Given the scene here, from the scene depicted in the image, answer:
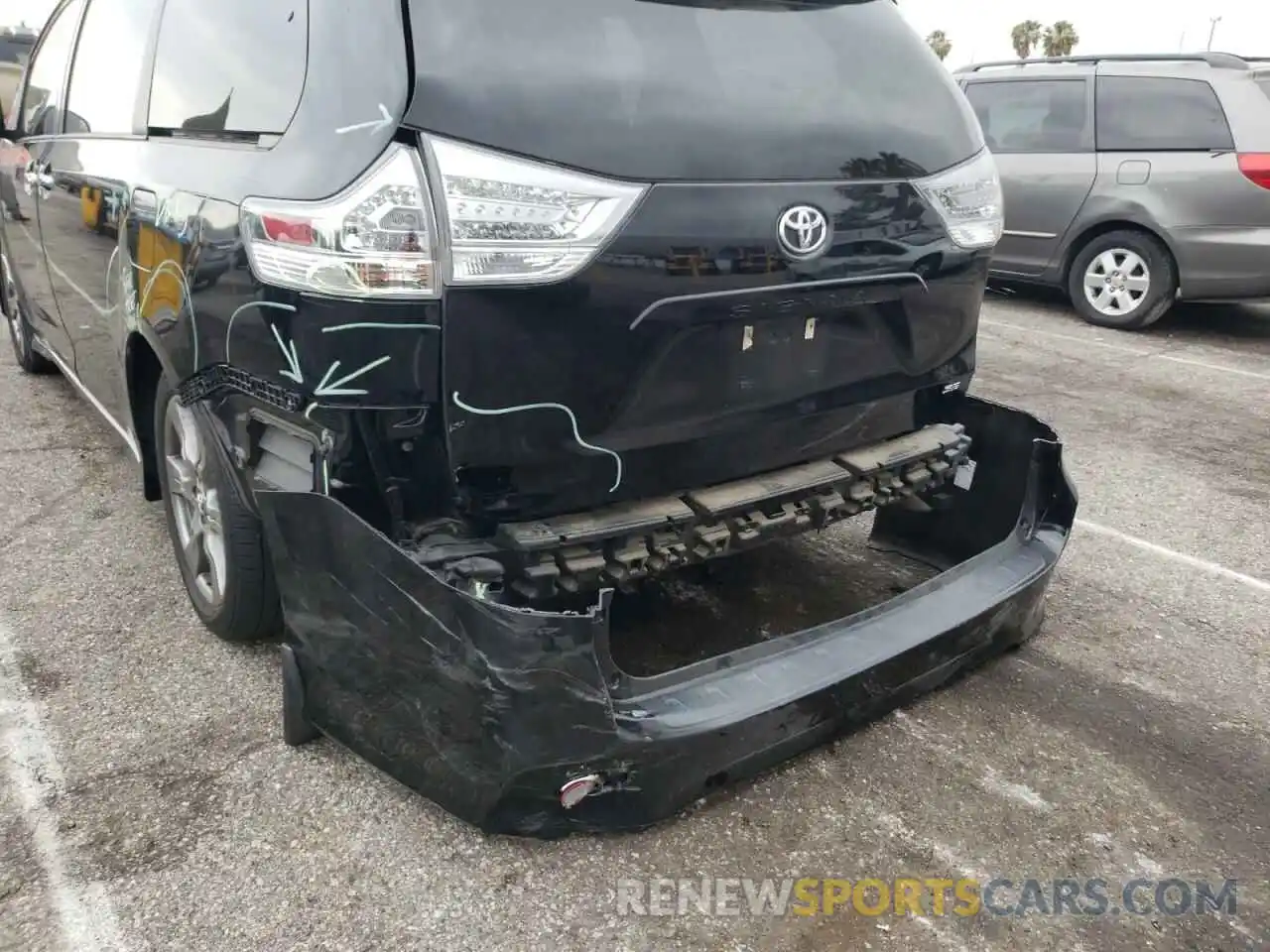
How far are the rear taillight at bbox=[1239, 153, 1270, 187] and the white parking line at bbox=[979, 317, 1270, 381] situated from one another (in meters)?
1.27

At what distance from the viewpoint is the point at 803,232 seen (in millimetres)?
2205

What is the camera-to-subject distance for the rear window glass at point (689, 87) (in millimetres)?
1874

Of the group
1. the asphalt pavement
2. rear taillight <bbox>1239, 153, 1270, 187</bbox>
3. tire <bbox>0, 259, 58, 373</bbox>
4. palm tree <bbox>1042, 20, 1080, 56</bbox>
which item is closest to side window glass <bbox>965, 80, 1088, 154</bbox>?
rear taillight <bbox>1239, 153, 1270, 187</bbox>

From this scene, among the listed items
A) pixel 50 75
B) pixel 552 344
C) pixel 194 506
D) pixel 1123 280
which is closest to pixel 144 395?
pixel 194 506

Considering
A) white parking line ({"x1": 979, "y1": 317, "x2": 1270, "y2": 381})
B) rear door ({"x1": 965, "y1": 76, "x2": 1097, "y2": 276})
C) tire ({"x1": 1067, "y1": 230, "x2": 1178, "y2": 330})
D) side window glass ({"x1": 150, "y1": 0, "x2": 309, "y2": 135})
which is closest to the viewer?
side window glass ({"x1": 150, "y1": 0, "x2": 309, "y2": 135})

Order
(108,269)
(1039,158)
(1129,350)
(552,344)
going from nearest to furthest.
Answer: (552,344) → (108,269) → (1129,350) → (1039,158)

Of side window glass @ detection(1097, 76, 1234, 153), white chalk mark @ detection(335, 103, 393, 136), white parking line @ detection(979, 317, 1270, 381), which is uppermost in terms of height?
side window glass @ detection(1097, 76, 1234, 153)

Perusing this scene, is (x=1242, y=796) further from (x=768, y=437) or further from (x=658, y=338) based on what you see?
(x=658, y=338)

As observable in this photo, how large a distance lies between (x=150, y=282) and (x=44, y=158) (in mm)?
1525

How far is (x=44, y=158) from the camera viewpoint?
3.69 metres

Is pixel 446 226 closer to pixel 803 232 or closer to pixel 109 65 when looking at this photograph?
pixel 803 232

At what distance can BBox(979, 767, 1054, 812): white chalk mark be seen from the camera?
237 cm

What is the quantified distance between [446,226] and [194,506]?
1443 millimetres

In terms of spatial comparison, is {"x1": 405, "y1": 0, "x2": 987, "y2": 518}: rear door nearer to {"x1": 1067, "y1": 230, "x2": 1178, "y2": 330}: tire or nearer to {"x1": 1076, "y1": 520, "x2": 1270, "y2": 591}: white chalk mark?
{"x1": 1076, "y1": 520, "x2": 1270, "y2": 591}: white chalk mark
